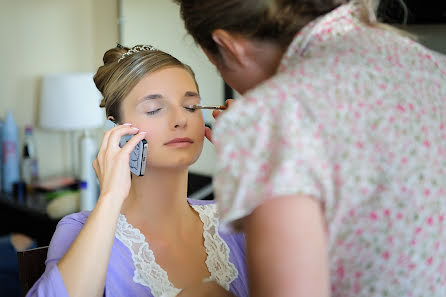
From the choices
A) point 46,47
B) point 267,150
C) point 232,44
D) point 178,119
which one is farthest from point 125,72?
point 46,47

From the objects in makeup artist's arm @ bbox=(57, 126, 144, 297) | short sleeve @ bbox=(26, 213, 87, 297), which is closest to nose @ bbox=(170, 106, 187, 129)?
makeup artist's arm @ bbox=(57, 126, 144, 297)

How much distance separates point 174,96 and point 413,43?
739 mm

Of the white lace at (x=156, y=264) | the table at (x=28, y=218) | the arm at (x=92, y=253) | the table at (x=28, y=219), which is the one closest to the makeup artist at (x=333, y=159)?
the arm at (x=92, y=253)

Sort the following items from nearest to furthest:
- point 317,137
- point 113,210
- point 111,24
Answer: point 317,137, point 113,210, point 111,24

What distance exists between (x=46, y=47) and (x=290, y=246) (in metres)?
2.78

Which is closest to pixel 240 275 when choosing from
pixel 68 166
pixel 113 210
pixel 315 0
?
pixel 113 210

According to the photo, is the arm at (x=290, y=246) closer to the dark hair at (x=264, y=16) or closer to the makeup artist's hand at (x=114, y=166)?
the dark hair at (x=264, y=16)

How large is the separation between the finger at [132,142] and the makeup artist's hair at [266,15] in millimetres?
473

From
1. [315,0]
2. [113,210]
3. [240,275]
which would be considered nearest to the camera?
[315,0]

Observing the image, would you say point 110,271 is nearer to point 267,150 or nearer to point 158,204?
point 158,204

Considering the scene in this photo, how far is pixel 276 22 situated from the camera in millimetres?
670

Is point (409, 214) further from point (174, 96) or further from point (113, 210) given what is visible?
point (174, 96)

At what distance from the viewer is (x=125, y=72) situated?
1344 mm

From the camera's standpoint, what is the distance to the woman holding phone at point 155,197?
1136 mm
